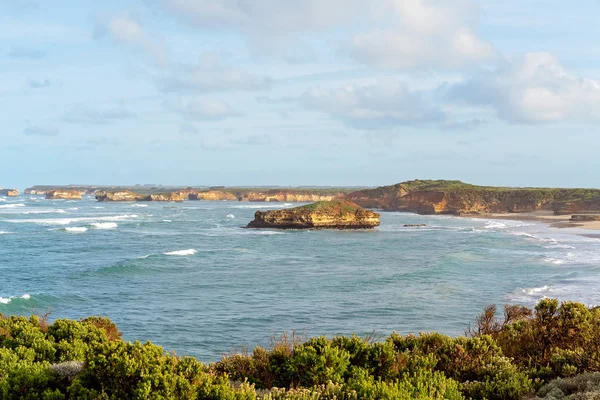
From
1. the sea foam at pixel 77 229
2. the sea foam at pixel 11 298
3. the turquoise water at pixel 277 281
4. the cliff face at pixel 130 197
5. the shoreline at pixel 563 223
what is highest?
the cliff face at pixel 130 197

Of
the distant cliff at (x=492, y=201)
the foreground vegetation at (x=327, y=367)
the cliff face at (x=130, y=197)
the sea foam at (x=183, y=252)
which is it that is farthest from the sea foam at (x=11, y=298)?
the cliff face at (x=130, y=197)

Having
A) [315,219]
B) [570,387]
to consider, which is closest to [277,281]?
[570,387]

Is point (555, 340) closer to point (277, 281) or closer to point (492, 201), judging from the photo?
point (277, 281)

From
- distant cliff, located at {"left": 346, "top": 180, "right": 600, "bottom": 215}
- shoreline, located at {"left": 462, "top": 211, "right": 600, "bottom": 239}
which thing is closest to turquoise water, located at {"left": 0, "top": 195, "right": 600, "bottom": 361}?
shoreline, located at {"left": 462, "top": 211, "right": 600, "bottom": 239}

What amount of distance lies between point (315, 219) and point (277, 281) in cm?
4413

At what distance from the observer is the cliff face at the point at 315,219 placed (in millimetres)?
79812

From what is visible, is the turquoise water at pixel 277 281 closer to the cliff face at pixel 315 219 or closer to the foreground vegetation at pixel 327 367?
the foreground vegetation at pixel 327 367

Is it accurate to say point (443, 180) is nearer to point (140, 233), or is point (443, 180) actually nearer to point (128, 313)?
point (140, 233)

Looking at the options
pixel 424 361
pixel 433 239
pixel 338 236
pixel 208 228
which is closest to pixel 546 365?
pixel 424 361

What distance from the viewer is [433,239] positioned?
63.6m

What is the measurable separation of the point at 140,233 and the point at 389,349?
213ft

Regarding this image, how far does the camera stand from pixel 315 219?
80312 millimetres

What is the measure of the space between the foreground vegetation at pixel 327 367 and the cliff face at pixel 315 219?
2568 inches

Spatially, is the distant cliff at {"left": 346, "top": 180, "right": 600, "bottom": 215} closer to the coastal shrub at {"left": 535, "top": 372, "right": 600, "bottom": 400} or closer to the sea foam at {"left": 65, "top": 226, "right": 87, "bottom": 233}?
the sea foam at {"left": 65, "top": 226, "right": 87, "bottom": 233}
